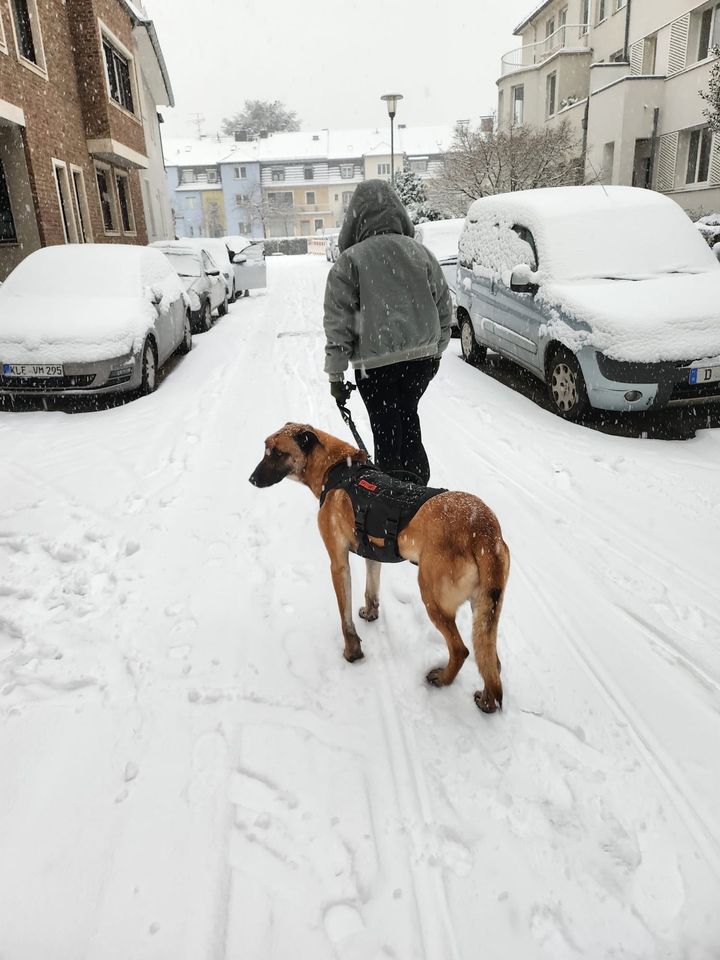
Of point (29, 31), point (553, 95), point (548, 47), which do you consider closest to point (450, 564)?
point (29, 31)

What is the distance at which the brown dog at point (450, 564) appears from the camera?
2.13 metres

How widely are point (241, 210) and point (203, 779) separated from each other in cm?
7184

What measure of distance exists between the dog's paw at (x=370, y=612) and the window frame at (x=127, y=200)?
18200mm

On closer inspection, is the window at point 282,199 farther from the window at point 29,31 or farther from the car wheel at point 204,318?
the car wheel at point 204,318

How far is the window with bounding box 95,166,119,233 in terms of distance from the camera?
660 inches

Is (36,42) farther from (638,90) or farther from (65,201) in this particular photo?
(638,90)

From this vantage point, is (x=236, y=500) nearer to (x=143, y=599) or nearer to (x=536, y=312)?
(x=143, y=599)

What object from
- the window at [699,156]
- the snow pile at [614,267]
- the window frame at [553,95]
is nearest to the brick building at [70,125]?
the snow pile at [614,267]

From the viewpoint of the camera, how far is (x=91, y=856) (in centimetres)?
186

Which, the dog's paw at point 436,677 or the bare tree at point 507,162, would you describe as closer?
the dog's paw at point 436,677

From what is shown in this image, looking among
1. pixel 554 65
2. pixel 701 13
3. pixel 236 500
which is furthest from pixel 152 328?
pixel 554 65

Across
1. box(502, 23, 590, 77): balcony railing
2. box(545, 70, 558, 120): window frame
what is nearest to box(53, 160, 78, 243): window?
box(545, 70, 558, 120): window frame

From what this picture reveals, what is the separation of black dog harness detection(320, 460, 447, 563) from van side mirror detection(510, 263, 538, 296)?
4.64 metres

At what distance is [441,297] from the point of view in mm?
3572
